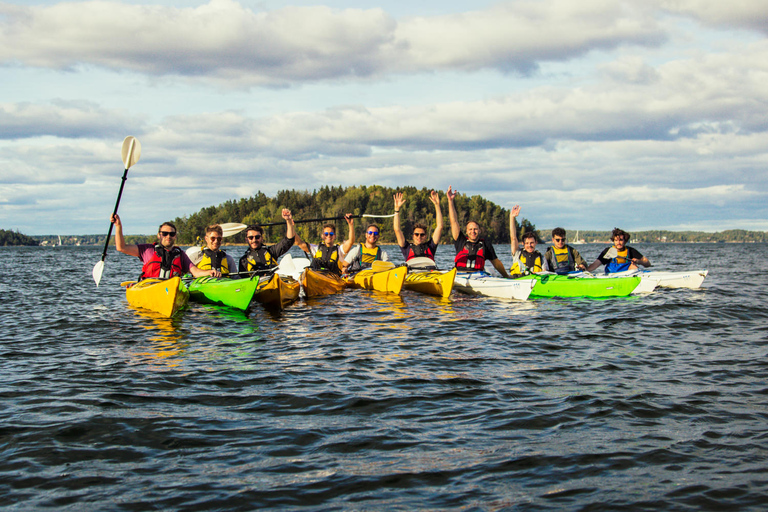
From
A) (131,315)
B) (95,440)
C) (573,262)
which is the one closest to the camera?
(95,440)

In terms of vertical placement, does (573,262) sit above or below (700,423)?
above

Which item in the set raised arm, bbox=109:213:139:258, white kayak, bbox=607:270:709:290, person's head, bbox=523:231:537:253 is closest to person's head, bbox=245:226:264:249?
raised arm, bbox=109:213:139:258

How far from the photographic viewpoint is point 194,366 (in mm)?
7160

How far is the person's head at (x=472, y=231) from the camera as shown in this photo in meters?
14.1

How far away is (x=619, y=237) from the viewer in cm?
1501

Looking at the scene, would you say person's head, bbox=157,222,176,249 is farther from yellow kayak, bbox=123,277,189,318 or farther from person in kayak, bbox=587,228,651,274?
person in kayak, bbox=587,228,651,274

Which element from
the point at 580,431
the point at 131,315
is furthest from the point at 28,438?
the point at 131,315

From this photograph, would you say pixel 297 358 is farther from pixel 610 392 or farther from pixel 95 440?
pixel 610 392

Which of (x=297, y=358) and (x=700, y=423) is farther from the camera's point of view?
(x=297, y=358)

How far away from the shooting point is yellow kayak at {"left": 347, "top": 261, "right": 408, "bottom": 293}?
14.3 meters

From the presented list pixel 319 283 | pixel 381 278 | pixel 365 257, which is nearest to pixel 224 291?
pixel 319 283

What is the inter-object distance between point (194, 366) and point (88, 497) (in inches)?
133

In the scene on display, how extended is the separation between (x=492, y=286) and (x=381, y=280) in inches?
111

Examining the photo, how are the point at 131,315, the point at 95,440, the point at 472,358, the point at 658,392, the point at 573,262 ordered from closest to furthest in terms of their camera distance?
the point at 95,440
the point at 658,392
the point at 472,358
the point at 131,315
the point at 573,262
